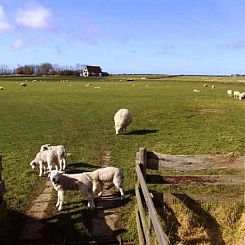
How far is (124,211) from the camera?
10.7 metres

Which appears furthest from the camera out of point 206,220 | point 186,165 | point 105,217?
point 206,220

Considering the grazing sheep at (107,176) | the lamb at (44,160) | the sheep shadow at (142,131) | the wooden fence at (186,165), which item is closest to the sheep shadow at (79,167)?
the lamb at (44,160)

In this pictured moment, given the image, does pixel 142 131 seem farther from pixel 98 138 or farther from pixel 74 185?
pixel 74 185

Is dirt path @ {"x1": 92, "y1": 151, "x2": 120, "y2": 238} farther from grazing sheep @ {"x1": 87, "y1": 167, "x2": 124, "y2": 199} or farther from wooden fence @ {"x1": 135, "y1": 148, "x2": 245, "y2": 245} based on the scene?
wooden fence @ {"x1": 135, "y1": 148, "x2": 245, "y2": 245}

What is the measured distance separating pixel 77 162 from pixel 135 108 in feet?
76.2

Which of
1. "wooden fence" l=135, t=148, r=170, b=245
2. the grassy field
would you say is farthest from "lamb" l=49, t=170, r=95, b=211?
"wooden fence" l=135, t=148, r=170, b=245

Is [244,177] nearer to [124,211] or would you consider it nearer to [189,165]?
[189,165]

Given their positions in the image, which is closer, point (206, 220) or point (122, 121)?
point (206, 220)

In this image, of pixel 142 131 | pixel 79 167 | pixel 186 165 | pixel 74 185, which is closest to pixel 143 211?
pixel 186 165

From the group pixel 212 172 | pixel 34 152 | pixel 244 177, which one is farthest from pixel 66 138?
pixel 244 177

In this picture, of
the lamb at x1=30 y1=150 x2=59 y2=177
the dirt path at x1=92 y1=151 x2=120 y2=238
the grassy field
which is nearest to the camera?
the dirt path at x1=92 y1=151 x2=120 y2=238

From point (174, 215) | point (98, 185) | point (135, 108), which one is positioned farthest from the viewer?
point (135, 108)

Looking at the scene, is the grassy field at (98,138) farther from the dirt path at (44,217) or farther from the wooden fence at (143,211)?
the wooden fence at (143,211)

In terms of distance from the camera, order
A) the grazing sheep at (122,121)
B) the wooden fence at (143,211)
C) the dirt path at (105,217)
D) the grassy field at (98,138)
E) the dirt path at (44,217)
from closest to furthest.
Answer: the wooden fence at (143,211)
the dirt path at (44,217)
the dirt path at (105,217)
the grassy field at (98,138)
the grazing sheep at (122,121)
